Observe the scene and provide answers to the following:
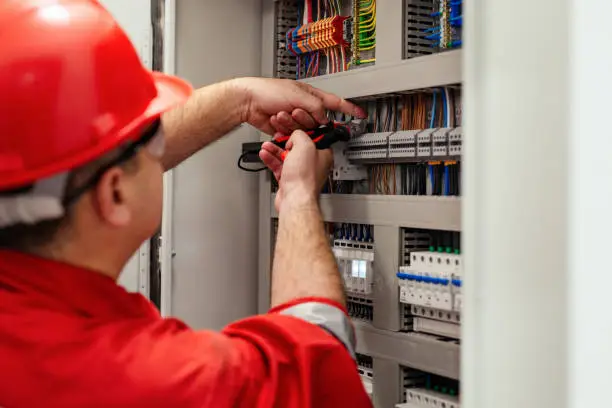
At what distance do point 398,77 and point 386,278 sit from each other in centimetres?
42

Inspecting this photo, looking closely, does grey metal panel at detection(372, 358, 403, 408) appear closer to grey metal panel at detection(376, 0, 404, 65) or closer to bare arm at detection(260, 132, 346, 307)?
bare arm at detection(260, 132, 346, 307)

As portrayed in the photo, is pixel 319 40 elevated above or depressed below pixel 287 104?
above

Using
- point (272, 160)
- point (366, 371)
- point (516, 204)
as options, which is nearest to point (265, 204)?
point (272, 160)

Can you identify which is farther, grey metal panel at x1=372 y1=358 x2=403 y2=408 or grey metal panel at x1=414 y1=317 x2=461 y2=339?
grey metal panel at x1=372 y1=358 x2=403 y2=408

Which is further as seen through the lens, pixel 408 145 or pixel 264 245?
pixel 264 245

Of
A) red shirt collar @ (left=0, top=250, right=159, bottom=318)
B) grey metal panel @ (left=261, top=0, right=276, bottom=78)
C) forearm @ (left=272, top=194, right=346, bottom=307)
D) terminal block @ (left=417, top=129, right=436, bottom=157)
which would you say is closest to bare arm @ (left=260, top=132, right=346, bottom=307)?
forearm @ (left=272, top=194, right=346, bottom=307)

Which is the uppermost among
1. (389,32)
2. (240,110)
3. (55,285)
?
(389,32)

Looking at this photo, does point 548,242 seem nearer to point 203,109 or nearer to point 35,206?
point 35,206

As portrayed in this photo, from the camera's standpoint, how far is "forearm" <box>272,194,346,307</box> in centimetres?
119

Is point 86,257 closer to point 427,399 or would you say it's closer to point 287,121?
point 287,121

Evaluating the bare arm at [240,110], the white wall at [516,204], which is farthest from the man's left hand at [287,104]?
the white wall at [516,204]

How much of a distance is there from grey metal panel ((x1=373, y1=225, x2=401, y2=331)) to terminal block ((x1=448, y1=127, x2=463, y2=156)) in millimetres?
212

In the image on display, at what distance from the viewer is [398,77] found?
1.49 meters

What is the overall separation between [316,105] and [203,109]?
24 centimetres
